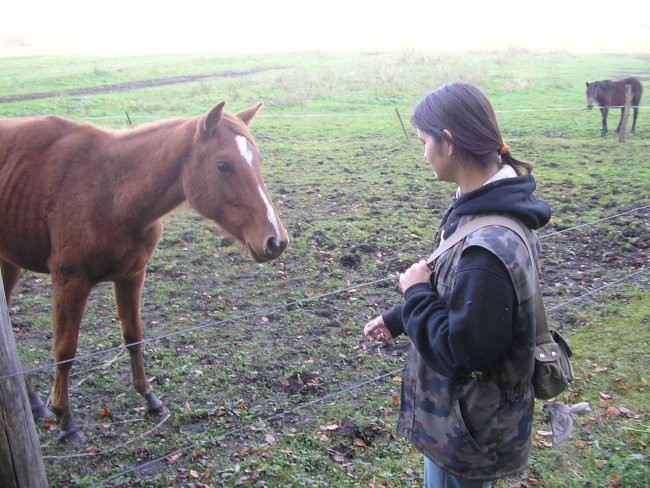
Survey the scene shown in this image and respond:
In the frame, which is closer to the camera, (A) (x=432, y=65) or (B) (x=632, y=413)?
(B) (x=632, y=413)

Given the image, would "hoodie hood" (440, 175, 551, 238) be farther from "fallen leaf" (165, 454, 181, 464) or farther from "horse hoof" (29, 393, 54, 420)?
"horse hoof" (29, 393, 54, 420)

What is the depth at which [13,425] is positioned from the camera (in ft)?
7.63

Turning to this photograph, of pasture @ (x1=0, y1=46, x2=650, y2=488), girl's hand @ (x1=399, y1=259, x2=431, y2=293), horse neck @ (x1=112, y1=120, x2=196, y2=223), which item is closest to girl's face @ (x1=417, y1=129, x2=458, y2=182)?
girl's hand @ (x1=399, y1=259, x2=431, y2=293)

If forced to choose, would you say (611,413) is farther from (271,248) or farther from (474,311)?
(474,311)

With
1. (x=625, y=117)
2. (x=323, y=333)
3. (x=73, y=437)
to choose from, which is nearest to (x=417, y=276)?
(x=73, y=437)

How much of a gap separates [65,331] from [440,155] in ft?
9.49

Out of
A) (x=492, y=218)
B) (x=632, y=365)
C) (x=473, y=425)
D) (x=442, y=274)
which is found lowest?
(x=632, y=365)

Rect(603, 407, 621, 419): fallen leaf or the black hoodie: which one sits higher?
the black hoodie

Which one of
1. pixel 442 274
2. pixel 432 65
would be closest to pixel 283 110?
pixel 432 65

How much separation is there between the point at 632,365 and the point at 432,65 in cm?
2335

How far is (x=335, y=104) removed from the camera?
1847 cm

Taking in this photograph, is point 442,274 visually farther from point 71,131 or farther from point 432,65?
point 432,65

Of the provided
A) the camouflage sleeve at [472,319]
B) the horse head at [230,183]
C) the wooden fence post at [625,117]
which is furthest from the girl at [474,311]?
the wooden fence post at [625,117]

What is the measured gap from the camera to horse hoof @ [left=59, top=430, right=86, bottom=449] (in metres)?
3.89
